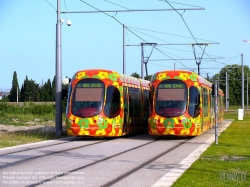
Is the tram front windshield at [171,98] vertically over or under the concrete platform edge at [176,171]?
over

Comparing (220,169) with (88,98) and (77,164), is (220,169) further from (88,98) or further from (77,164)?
(88,98)

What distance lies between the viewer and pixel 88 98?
82.7 ft

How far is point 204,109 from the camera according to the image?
28328 mm

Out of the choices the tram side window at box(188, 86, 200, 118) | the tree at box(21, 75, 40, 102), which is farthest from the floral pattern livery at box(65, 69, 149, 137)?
the tree at box(21, 75, 40, 102)

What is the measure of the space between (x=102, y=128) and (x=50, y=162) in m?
9.04

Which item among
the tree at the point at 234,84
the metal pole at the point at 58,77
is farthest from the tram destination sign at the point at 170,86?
the tree at the point at 234,84

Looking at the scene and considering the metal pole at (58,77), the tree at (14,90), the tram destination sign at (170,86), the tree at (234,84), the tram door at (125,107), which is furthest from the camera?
the tree at (14,90)

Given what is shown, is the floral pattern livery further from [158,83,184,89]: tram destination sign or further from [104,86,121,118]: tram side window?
[158,83,184,89]: tram destination sign

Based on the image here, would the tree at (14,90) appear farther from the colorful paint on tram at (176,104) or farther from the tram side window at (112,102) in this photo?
the tram side window at (112,102)

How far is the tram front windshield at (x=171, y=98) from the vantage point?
25562mm

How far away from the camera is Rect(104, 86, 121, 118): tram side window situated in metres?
25.2

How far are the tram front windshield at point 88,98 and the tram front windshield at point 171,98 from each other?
2.65 metres

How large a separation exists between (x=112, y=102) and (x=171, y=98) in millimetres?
2606

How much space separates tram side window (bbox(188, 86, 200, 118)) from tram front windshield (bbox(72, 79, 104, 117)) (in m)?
3.87
